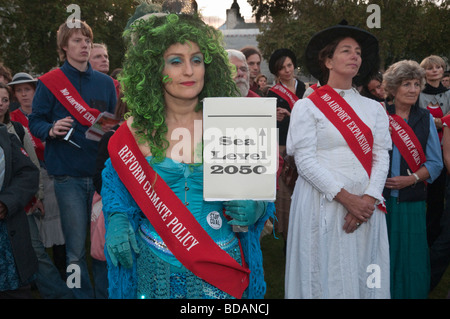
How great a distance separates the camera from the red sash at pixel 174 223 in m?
2.20

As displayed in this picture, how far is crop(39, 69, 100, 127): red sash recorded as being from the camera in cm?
421

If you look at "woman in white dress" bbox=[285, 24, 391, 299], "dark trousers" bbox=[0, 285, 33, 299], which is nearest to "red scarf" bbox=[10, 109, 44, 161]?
"dark trousers" bbox=[0, 285, 33, 299]

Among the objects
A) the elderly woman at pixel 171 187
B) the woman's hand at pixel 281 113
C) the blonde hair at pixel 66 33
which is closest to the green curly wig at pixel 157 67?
the elderly woman at pixel 171 187

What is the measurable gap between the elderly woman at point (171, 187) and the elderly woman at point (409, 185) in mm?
2139

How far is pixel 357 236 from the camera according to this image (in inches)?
133

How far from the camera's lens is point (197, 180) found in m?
2.25

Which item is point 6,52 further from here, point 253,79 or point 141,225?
point 141,225

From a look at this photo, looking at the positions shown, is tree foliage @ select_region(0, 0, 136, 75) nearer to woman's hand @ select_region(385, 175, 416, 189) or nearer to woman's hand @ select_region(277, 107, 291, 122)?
woman's hand @ select_region(277, 107, 291, 122)

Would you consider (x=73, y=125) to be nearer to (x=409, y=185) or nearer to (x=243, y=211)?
(x=243, y=211)

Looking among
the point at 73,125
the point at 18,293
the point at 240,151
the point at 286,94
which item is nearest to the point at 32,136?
the point at 73,125

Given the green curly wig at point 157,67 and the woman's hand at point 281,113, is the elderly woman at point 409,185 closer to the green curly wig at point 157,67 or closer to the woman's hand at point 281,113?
the woman's hand at point 281,113

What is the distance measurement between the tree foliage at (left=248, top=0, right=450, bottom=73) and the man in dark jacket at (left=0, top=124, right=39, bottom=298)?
19367 mm
